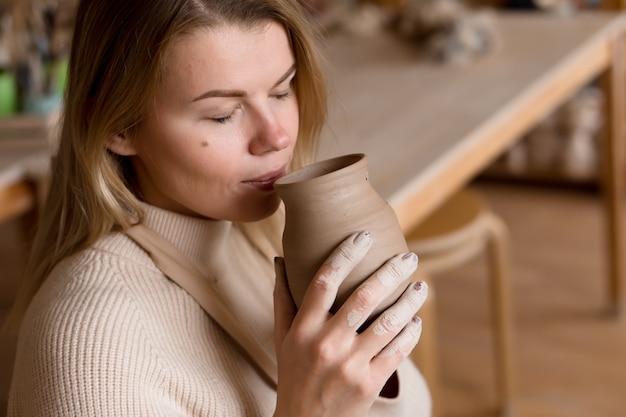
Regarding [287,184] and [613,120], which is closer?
[287,184]

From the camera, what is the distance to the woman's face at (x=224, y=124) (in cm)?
81

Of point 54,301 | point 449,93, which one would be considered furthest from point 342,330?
point 449,93

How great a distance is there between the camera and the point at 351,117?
1764 mm

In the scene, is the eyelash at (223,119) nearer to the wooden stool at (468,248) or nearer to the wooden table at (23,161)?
the wooden stool at (468,248)

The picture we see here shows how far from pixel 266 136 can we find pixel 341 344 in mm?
217

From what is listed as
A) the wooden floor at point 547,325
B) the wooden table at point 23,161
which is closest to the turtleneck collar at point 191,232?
the wooden table at point 23,161

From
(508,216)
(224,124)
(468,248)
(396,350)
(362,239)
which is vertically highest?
(224,124)

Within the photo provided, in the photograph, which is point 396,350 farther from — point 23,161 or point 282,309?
point 23,161

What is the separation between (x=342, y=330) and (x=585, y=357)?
1703mm

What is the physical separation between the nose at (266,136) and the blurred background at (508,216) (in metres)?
0.76

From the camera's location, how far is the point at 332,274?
2.58 ft

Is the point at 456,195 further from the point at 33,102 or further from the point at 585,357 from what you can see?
the point at 33,102

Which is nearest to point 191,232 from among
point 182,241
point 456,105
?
point 182,241

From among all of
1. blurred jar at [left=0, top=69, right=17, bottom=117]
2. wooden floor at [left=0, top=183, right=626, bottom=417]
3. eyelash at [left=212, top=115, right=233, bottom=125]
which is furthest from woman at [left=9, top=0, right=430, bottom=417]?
wooden floor at [left=0, top=183, right=626, bottom=417]
